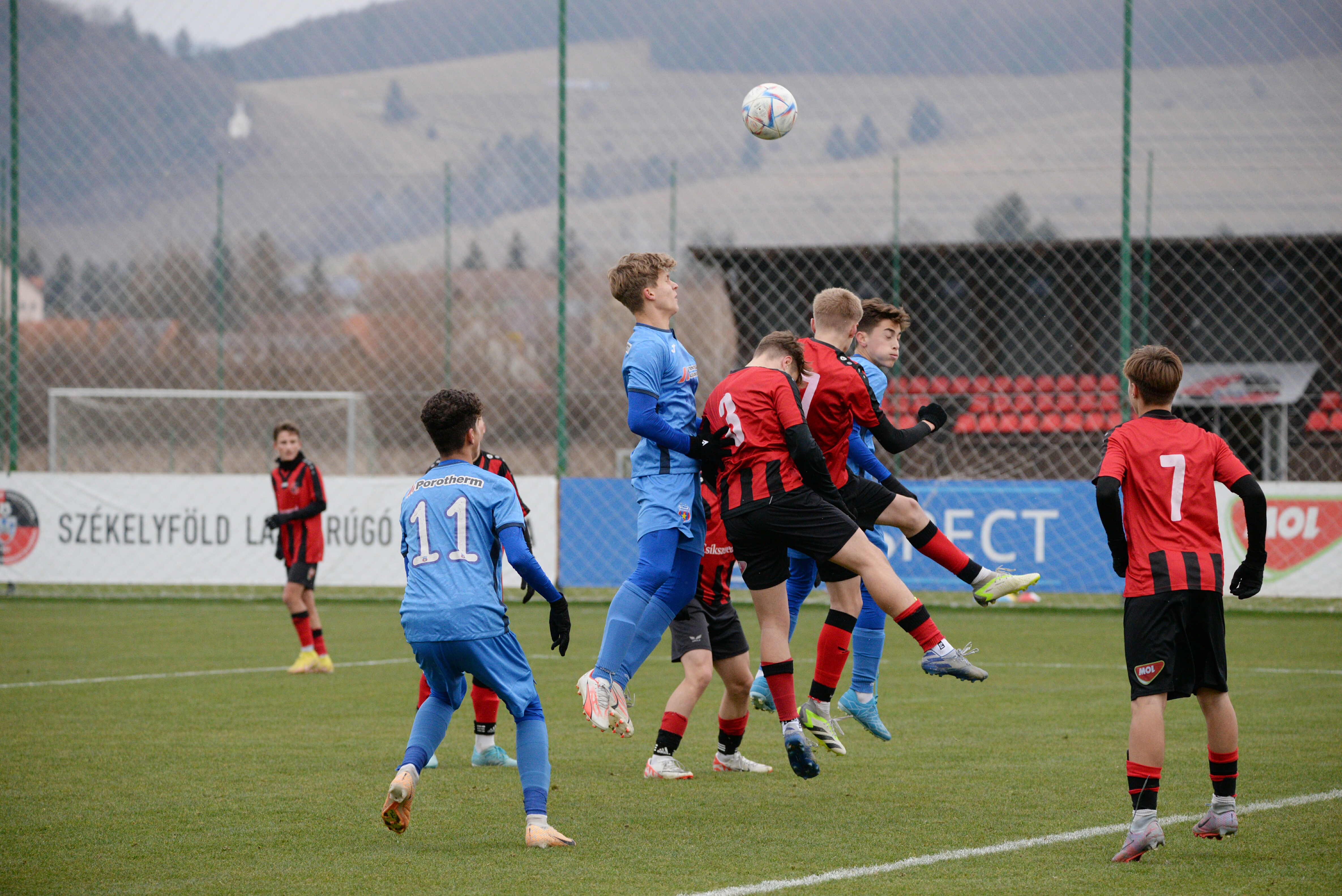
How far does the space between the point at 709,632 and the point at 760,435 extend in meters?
1.11

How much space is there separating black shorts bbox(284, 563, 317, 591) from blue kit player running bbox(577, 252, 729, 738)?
484 cm

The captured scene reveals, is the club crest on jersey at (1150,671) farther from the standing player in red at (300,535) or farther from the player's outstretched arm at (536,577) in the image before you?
the standing player in red at (300,535)

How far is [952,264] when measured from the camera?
25.4 meters

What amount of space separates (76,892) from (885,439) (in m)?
3.93

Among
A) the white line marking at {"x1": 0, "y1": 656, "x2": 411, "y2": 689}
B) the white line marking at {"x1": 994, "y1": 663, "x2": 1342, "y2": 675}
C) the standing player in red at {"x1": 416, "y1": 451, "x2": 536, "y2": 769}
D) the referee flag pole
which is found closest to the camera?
the standing player in red at {"x1": 416, "y1": 451, "x2": 536, "y2": 769}

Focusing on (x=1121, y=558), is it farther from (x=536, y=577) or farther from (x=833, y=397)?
(x=536, y=577)

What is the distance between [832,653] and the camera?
21.6 feet

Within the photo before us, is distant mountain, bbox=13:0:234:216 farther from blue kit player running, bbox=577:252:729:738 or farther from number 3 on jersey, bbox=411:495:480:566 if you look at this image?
number 3 on jersey, bbox=411:495:480:566

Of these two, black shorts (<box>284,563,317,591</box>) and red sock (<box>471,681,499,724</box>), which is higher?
black shorts (<box>284,563,317,591</box>)

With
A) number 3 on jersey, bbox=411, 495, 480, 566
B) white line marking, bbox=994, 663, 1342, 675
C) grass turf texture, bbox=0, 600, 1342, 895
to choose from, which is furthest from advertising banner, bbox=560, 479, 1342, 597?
number 3 on jersey, bbox=411, 495, 480, 566

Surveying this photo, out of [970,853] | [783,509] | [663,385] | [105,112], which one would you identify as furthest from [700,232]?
[970,853]

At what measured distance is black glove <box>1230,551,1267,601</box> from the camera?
15.9 feet

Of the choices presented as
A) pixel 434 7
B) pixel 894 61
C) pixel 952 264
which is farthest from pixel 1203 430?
pixel 894 61

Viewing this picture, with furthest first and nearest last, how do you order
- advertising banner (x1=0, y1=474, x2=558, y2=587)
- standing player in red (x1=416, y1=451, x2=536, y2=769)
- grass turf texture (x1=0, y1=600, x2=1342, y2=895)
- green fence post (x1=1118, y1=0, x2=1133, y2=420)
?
advertising banner (x1=0, y1=474, x2=558, y2=587)
green fence post (x1=1118, y1=0, x2=1133, y2=420)
standing player in red (x1=416, y1=451, x2=536, y2=769)
grass turf texture (x1=0, y1=600, x2=1342, y2=895)
